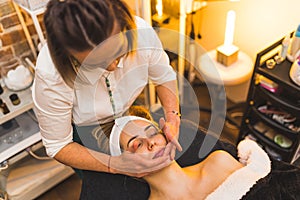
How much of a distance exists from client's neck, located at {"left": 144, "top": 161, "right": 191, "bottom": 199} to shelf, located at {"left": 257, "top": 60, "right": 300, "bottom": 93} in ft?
1.97

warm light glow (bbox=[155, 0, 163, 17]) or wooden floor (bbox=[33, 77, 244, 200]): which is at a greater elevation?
warm light glow (bbox=[155, 0, 163, 17])

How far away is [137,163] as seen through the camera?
1048 mm

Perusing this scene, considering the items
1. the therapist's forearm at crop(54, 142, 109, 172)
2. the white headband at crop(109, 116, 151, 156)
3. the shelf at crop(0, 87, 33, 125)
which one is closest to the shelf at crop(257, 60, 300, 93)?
the white headband at crop(109, 116, 151, 156)

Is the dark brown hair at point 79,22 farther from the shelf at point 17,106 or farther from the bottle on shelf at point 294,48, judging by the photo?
the bottle on shelf at point 294,48

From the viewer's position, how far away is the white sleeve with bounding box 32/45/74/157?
95 centimetres

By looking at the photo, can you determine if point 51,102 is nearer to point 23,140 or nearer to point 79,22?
point 79,22

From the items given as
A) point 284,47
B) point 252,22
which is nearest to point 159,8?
point 252,22

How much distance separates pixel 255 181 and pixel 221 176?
0.38 feet

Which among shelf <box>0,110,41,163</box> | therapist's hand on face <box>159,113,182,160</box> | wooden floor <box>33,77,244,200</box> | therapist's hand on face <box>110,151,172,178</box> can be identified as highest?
therapist's hand on face <box>159,113,182,160</box>

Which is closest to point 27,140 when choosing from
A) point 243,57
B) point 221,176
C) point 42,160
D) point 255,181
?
point 42,160

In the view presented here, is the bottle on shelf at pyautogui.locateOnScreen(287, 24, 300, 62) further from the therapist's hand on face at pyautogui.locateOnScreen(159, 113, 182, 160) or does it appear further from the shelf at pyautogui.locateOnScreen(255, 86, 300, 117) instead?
the therapist's hand on face at pyautogui.locateOnScreen(159, 113, 182, 160)

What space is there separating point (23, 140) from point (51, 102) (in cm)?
68

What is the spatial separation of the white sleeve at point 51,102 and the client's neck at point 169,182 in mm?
349

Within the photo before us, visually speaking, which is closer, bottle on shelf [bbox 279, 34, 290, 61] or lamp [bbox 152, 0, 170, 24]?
bottle on shelf [bbox 279, 34, 290, 61]
